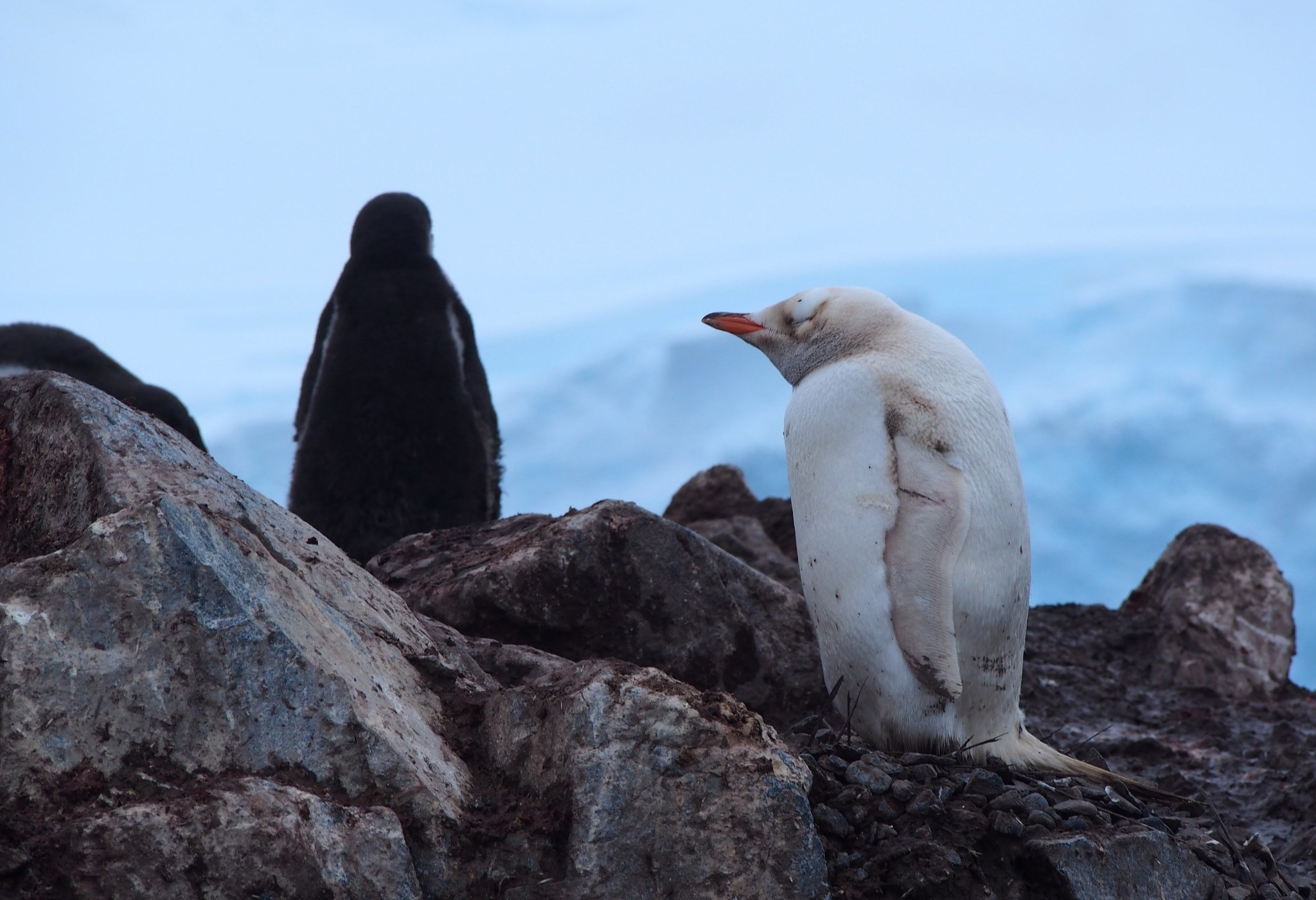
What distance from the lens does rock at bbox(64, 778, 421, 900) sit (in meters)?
2.47

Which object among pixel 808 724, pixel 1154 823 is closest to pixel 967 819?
pixel 1154 823

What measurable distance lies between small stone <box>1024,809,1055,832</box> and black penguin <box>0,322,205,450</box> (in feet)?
20.8

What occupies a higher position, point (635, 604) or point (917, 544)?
point (917, 544)

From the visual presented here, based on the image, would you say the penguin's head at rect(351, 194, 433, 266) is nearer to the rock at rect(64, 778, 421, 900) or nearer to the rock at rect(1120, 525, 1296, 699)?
the rock at rect(1120, 525, 1296, 699)

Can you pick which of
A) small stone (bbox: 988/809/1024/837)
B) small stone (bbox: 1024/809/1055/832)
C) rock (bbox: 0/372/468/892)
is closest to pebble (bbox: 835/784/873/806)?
small stone (bbox: 988/809/1024/837)

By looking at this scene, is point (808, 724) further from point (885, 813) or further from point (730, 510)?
point (730, 510)

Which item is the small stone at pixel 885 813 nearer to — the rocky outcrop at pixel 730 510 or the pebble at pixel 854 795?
the pebble at pixel 854 795

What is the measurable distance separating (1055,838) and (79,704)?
2.27 m

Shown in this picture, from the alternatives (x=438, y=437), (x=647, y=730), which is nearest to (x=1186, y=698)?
(x=438, y=437)

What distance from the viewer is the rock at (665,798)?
2.72m

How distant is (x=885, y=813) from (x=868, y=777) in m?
0.13

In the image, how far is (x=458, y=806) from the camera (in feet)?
9.22

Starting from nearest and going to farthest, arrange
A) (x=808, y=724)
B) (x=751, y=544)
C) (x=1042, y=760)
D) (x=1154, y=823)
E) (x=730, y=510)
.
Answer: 1. (x=1154, y=823)
2. (x=808, y=724)
3. (x=1042, y=760)
4. (x=751, y=544)
5. (x=730, y=510)

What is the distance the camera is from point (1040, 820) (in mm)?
3295
